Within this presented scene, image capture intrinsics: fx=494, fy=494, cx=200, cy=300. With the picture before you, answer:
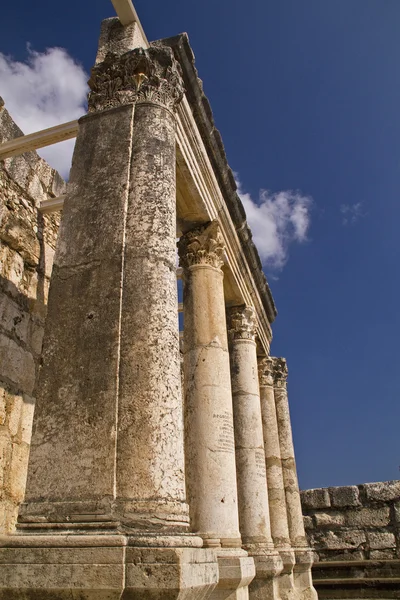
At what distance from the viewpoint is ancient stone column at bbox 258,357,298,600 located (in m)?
11.0

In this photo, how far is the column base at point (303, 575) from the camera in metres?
11.7

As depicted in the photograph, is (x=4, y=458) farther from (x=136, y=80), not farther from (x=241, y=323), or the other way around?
(x=241, y=323)

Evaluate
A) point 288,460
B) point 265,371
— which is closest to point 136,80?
point 265,371

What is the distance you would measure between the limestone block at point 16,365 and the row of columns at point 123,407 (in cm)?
263

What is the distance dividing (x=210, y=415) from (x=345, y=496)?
9085mm

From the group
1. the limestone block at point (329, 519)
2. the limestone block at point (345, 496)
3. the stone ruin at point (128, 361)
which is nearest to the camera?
the stone ruin at point (128, 361)

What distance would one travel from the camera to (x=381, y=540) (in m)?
13.7

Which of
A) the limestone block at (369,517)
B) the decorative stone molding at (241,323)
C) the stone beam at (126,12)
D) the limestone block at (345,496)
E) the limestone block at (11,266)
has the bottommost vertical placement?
the limestone block at (369,517)

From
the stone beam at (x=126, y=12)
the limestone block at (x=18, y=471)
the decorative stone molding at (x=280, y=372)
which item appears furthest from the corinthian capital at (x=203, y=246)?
the decorative stone molding at (x=280, y=372)

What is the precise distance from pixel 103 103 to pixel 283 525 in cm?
1011

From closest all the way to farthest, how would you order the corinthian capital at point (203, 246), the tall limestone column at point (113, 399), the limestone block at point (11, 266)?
the tall limestone column at point (113, 399)
the limestone block at point (11, 266)
the corinthian capital at point (203, 246)

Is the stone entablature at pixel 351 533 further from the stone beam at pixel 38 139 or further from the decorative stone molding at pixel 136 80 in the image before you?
the decorative stone molding at pixel 136 80

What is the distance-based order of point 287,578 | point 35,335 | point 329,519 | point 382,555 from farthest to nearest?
point 329,519
point 382,555
point 287,578
point 35,335

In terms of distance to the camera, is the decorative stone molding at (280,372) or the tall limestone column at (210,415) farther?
the decorative stone molding at (280,372)
